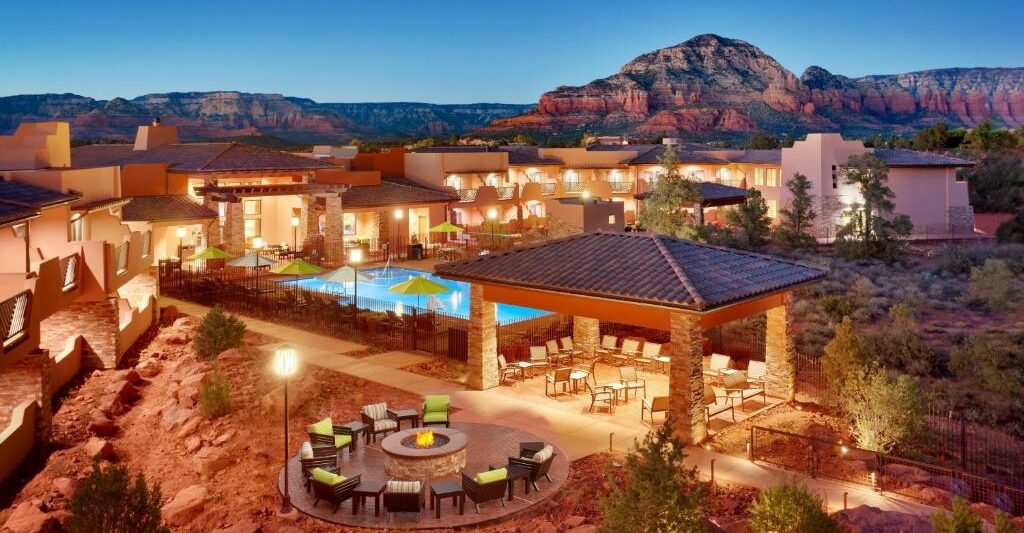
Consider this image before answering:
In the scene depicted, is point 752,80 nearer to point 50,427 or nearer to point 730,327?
point 730,327

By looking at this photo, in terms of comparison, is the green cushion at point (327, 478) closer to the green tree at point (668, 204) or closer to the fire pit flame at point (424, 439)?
the fire pit flame at point (424, 439)

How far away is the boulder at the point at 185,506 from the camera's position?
1279 cm

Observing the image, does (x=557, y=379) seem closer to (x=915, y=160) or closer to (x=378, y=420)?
(x=378, y=420)

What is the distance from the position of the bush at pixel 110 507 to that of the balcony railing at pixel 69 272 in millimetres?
12118

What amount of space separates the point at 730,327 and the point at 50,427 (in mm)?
19820

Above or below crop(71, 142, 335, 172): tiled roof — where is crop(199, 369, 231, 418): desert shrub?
below

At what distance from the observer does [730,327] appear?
27547 millimetres

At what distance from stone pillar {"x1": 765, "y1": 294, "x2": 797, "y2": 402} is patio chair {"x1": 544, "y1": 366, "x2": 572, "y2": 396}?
4624mm

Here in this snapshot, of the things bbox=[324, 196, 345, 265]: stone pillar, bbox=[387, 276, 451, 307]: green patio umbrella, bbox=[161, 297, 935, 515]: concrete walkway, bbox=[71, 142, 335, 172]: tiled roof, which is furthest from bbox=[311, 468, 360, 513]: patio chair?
bbox=[71, 142, 335, 172]: tiled roof

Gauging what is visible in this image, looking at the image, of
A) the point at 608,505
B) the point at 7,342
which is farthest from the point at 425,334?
the point at 608,505

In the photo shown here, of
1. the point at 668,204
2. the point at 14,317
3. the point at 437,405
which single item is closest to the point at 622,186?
the point at 668,204

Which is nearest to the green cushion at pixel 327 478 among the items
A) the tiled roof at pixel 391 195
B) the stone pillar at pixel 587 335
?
the stone pillar at pixel 587 335

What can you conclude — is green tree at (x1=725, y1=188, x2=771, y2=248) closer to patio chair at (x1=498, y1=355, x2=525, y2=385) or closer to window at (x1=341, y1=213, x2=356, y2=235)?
window at (x1=341, y1=213, x2=356, y2=235)

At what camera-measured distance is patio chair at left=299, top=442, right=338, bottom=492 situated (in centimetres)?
1352
